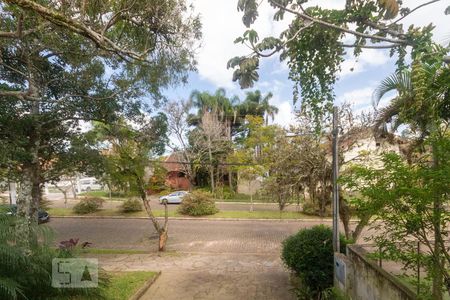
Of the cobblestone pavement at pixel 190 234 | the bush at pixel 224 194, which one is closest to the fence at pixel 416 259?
the cobblestone pavement at pixel 190 234

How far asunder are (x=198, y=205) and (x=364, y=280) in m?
16.1

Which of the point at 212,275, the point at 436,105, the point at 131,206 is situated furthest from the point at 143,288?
the point at 131,206

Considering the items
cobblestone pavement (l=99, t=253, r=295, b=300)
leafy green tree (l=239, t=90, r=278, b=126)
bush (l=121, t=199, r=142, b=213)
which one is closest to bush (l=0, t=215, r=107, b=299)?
cobblestone pavement (l=99, t=253, r=295, b=300)

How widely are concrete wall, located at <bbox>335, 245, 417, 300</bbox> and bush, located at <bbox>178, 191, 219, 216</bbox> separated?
49.7 ft

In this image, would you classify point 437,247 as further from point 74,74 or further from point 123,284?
point 74,74

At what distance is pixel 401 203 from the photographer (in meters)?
3.12

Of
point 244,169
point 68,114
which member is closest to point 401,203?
point 68,114

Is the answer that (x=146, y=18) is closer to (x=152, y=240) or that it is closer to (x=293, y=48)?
(x=293, y=48)

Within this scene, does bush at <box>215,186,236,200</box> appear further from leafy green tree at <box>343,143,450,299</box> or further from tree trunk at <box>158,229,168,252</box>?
leafy green tree at <box>343,143,450,299</box>

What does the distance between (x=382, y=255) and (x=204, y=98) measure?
106 ft

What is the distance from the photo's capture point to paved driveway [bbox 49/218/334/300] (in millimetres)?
7719

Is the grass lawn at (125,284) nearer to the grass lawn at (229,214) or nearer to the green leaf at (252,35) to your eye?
the green leaf at (252,35)

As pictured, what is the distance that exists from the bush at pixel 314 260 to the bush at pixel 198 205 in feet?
46.2

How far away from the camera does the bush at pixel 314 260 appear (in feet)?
21.9
